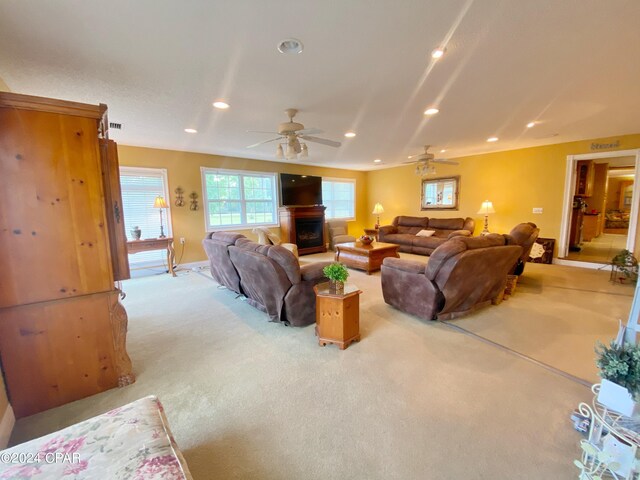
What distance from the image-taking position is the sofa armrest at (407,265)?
2.99 metres

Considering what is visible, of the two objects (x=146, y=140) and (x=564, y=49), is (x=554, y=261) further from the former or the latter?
(x=146, y=140)

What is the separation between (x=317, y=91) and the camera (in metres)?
2.79

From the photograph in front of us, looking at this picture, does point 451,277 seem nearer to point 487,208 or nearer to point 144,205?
point 487,208

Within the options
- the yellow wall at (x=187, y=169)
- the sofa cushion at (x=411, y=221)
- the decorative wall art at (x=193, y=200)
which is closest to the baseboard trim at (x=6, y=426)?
the yellow wall at (x=187, y=169)

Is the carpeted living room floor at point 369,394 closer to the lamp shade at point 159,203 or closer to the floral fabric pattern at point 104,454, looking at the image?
the floral fabric pattern at point 104,454

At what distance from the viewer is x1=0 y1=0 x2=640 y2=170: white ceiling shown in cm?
163

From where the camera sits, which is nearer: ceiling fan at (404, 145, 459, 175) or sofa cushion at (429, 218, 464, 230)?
ceiling fan at (404, 145, 459, 175)

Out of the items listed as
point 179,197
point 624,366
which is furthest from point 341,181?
point 624,366

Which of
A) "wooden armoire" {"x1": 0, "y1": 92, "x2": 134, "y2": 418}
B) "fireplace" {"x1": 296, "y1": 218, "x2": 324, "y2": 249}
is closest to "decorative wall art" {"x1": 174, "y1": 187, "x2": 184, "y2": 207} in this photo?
"fireplace" {"x1": 296, "y1": 218, "x2": 324, "y2": 249}

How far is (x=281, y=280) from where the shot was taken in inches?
110

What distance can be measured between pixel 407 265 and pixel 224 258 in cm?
250

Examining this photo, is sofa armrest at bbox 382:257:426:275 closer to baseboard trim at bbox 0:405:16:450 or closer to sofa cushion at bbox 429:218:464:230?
baseboard trim at bbox 0:405:16:450

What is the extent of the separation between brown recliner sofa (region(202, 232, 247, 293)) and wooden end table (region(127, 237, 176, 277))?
145 cm

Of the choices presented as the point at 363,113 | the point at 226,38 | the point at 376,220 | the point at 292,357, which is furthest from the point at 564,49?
the point at 376,220
